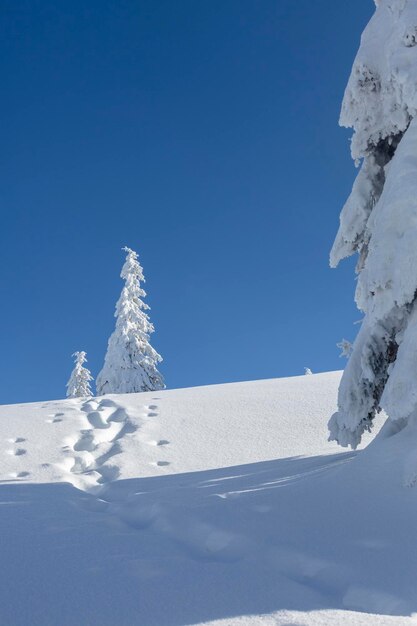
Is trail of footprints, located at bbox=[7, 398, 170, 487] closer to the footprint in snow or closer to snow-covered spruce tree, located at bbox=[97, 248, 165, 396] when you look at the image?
the footprint in snow

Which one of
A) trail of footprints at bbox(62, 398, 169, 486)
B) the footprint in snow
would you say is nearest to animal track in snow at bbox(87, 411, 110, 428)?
trail of footprints at bbox(62, 398, 169, 486)

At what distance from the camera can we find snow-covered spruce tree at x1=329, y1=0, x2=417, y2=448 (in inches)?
179

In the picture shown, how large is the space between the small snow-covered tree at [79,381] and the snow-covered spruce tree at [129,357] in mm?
7380

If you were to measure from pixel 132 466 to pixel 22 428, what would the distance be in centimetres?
347

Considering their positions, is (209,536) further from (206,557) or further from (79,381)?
(79,381)

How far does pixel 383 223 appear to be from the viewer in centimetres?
475

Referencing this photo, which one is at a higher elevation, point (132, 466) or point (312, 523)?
point (132, 466)

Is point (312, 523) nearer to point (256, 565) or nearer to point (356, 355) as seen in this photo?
point (256, 565)

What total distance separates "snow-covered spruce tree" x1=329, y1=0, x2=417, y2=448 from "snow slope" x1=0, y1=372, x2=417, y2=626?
649 millimetres

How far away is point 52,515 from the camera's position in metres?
4.86

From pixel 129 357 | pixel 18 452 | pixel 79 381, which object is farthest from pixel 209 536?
pixel 79 381

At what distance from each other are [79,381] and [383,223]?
3118 centimetres

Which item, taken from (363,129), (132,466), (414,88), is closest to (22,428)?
(132,466)

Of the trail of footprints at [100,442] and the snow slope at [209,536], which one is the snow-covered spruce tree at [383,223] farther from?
the trail of footprints at [100,442]
